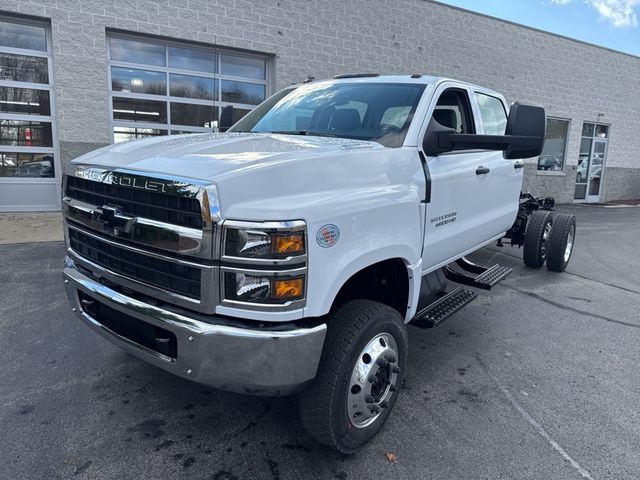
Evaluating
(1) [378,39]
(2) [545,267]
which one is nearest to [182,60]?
(1) [378,39]

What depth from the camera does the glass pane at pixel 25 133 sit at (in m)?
9.30

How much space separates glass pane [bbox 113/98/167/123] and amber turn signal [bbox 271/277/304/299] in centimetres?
910

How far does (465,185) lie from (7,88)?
9344 mm

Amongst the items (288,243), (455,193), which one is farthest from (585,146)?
(288,243)

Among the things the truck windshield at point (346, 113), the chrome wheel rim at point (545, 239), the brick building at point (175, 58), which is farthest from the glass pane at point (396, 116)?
the brick building at point (175, 58)

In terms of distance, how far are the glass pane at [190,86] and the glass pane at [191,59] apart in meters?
0.21

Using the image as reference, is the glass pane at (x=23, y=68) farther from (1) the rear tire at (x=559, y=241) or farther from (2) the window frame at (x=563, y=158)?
(2) the window frame at (x=563, y=158)

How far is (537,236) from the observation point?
6480 mm

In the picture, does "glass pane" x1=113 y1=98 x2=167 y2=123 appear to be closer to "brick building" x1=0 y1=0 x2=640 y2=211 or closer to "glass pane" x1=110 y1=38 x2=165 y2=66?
"brick building" x1=0 y1=0 x2=640 y2=211

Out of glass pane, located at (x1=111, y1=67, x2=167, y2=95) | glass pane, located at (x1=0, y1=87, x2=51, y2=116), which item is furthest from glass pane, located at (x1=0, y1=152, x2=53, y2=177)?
glass pane, located at (x1=111, y1=67, x2=167, y2=95)

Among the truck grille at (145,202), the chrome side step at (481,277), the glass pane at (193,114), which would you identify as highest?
the glass pane at (193,114)

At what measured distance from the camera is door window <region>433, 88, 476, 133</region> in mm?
3590

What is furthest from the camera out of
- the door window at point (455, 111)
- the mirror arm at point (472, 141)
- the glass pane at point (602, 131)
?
the glass pane at point (602, 131)

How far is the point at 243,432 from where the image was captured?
2760 millimetres
